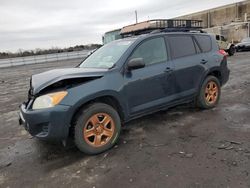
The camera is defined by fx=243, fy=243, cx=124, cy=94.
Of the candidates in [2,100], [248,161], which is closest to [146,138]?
[248,161]

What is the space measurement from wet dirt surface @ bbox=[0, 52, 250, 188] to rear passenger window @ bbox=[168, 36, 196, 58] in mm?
1317

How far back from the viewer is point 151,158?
11.1ft

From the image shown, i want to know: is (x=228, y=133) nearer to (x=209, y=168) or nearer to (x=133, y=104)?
(x=209, y=168)

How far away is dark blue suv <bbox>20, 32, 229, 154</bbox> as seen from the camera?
3334 mm

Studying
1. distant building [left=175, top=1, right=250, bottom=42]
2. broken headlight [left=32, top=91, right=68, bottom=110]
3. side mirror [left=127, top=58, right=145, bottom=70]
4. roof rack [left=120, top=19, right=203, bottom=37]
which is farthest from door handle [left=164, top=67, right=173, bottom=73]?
distant building [left=175, top=1, right=250, bottom=42]

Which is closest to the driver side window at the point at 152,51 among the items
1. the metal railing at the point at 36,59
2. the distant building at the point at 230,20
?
the metal railing at the point at 36,59

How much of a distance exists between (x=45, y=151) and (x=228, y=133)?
3025mm

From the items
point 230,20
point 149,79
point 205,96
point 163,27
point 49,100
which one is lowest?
point 205,96

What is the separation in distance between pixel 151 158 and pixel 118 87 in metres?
1.17

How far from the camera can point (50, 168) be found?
3316 mm

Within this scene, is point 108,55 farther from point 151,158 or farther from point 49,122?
point 151,158

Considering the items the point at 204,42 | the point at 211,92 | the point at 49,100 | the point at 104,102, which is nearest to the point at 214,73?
the point at 211,92

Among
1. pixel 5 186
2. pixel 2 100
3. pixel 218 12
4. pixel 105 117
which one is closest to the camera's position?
pixel 5 186

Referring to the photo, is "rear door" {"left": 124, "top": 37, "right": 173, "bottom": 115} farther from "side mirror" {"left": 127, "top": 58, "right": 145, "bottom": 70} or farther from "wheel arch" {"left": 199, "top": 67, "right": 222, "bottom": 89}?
"wheel arch" {"left": 199, "top": 67, "right": 222, "bottom": 89}
